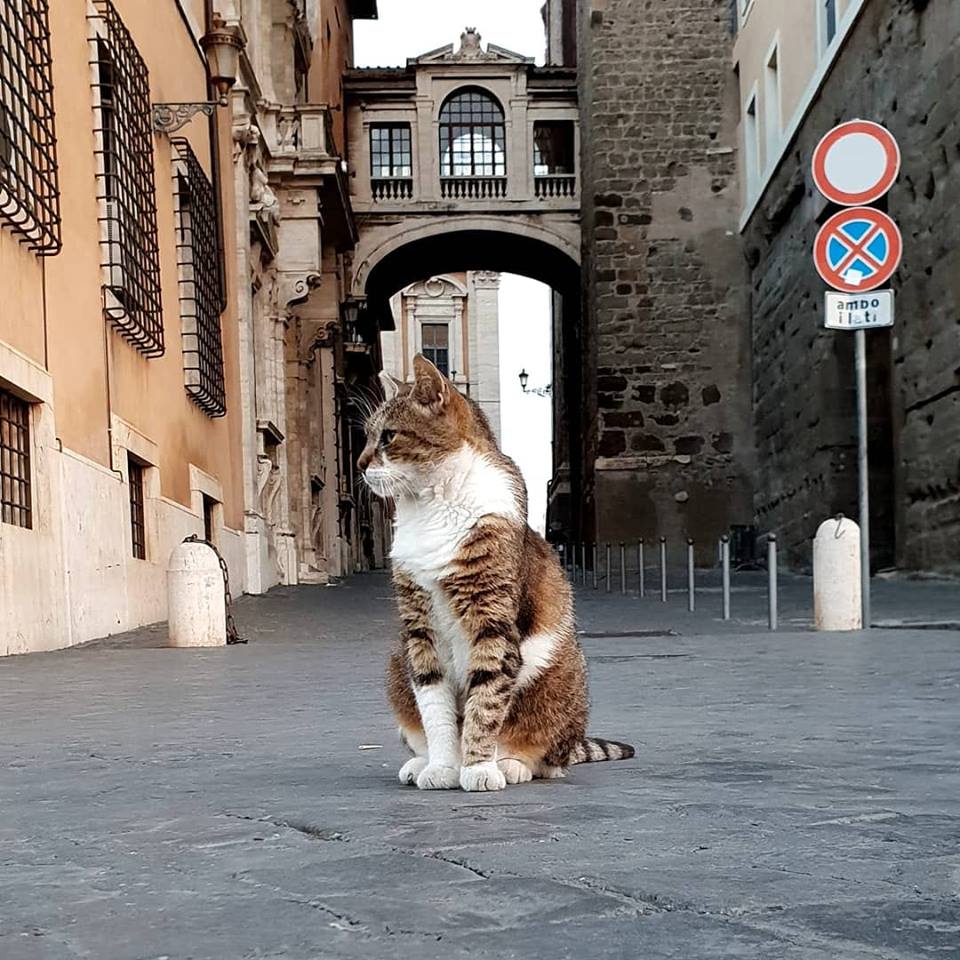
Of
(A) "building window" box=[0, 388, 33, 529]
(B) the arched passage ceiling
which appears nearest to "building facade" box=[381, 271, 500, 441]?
(B) the arched passage ceiling

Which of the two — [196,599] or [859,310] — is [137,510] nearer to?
[196,599]

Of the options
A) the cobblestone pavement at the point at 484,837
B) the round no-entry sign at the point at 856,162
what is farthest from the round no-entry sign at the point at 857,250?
the cobblestone pavement at the point at 484,837

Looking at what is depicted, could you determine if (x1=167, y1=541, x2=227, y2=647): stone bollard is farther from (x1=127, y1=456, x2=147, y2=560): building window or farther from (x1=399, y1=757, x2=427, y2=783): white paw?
(x1=399, y1=757, x2=427, y2=783): white paw

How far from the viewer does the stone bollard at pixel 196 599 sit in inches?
401

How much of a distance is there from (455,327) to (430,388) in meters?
67.1

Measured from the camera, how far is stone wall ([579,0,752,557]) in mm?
28156

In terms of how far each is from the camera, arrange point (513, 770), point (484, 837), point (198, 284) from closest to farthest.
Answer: point (484, 837)
point (513, 770)
point (198, 284)

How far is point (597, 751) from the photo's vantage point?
12.7 ft

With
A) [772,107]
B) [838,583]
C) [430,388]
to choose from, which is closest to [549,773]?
[430,388]

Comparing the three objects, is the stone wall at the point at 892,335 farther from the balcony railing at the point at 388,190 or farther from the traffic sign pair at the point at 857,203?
the balcony railing at the point at 388,190

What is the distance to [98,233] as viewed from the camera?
12.1 metres

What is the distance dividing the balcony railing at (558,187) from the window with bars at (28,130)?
2539cm

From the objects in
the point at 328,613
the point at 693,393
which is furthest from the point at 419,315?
the point at 328,613

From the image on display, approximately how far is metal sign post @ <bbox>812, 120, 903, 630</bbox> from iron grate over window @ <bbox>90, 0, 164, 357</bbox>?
618cm
